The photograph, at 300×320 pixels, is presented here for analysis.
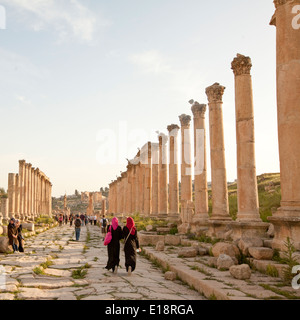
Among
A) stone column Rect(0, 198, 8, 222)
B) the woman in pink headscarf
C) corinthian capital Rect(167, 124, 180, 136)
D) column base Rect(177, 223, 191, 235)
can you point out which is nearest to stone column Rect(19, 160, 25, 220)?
stone column Rect(0, 198, 8, 222)

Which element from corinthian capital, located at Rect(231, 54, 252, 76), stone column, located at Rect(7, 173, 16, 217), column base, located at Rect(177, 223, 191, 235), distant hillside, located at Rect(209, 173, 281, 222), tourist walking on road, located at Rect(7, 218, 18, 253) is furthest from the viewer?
stone column, located at Rect(7, 173, 16, 217)

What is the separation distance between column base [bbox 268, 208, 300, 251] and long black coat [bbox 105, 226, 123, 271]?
13.6 ft

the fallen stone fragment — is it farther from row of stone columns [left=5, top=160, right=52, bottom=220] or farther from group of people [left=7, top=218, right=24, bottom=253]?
row of stone columns [left=5, top=160, right=52, bottom=220]

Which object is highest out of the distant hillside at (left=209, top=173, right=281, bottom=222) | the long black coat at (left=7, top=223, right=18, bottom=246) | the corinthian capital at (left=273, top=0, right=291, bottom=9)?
the corinthian capital at (left=273, top=0, right=291, bottom=9)

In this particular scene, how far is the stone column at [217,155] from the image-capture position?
645 inches

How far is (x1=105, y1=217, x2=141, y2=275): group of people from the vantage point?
986cm

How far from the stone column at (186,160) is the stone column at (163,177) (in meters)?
5.73

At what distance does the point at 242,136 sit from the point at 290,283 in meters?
6.93

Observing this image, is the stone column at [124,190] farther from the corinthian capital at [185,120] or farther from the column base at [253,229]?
the column base at [253,229]

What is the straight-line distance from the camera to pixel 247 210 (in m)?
13.1

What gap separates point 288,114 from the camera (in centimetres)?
984
